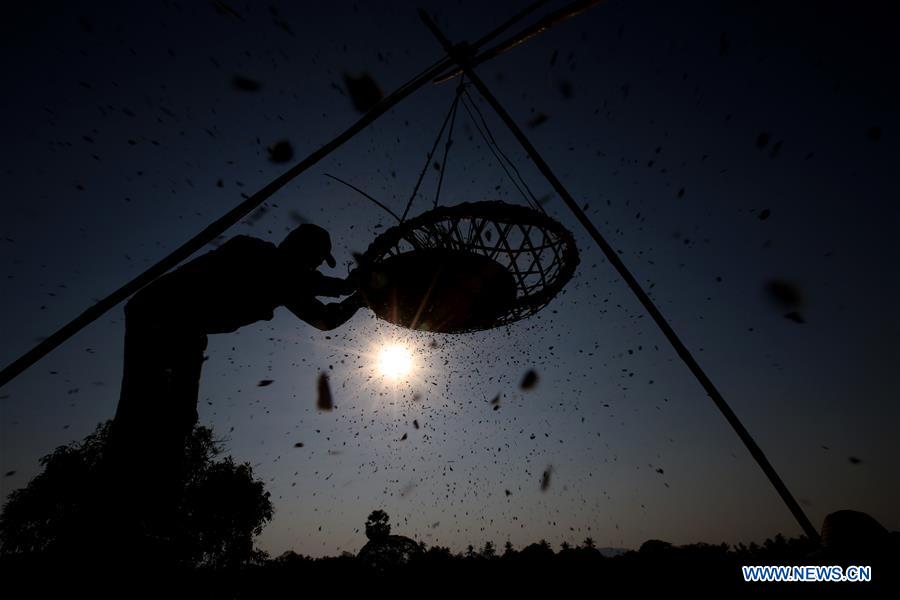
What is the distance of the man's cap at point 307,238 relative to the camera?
13.4ft

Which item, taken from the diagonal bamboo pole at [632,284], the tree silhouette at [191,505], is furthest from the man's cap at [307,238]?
the tree silhouette at [191,505]

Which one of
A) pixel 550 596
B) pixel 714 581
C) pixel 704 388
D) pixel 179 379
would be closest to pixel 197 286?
pixel 179 379

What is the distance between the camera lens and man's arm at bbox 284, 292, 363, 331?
4.39m

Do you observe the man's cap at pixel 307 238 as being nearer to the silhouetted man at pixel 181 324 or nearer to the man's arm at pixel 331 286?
the silhouetted man at pixel 181 324

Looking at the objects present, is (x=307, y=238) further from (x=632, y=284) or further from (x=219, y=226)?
(x=632, y=284)

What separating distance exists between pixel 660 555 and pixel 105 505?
16.8 feet

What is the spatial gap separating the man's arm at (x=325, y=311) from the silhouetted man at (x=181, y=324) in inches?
0.5

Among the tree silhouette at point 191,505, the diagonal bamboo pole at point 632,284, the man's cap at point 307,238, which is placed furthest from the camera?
the tree silhouette at point 191,505

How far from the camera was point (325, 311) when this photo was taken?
4.49 meters

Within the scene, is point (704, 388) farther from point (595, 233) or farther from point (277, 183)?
point (277, 183)

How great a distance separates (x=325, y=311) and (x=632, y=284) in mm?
3245

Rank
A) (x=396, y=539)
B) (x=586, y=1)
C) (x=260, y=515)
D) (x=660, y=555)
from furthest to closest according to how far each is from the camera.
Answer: (x=260, y=515) < (x=396, y=539) < (x=660, y=555) < (x=586, y=1)

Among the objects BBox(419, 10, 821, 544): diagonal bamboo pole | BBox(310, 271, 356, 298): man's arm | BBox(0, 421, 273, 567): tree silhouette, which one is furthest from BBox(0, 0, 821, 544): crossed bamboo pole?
BBox(0, 421, 273, 567): tree silhouette

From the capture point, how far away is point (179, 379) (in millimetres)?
3438
